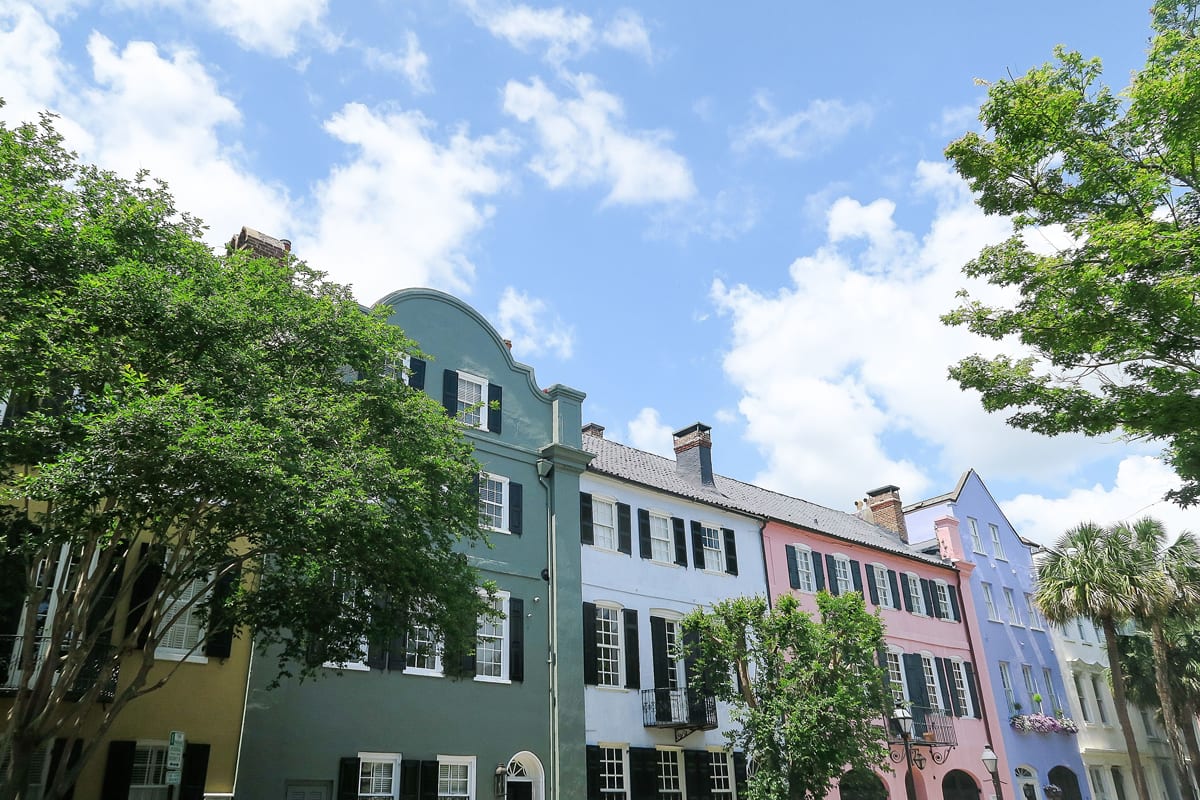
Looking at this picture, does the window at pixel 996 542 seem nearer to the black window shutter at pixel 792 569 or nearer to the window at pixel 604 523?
the black window shutter at pixel 792 569

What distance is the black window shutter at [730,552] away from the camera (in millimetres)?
26906

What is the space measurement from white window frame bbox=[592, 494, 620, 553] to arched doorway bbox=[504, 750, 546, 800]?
5.59 meters

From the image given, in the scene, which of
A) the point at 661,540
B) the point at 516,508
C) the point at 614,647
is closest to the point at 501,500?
the point at 516,508

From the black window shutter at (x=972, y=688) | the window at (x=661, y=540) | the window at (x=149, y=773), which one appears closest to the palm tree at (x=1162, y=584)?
the black window shutter at (x=972, y=688)

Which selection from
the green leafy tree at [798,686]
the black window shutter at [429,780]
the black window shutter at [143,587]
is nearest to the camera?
the black window shutter at [143,587]

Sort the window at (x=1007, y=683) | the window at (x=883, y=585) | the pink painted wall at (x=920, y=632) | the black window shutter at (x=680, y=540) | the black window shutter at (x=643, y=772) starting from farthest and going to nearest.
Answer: the window at (x=1007, y=683) → the window at (x=883, y=585) → the pink painted wall at (x=920, y=632) → the black window shutter at (x=680, y=540) → the black window shutter at (x=643, y=772)

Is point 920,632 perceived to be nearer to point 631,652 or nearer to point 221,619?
point 631,652

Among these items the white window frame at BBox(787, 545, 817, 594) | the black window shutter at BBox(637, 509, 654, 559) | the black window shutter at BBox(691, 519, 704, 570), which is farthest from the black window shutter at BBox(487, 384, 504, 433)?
the white window frame at BBox(787, 545, 817, 594)

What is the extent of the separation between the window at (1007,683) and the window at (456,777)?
23999 mm

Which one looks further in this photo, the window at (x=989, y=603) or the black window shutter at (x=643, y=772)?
the window at (x=989, y=603)

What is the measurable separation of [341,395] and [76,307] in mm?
3851

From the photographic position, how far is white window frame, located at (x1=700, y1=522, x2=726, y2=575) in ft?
86.7

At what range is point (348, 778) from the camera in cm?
1722

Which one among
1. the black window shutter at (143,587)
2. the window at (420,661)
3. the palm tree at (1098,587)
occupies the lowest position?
the window at (420,661)
